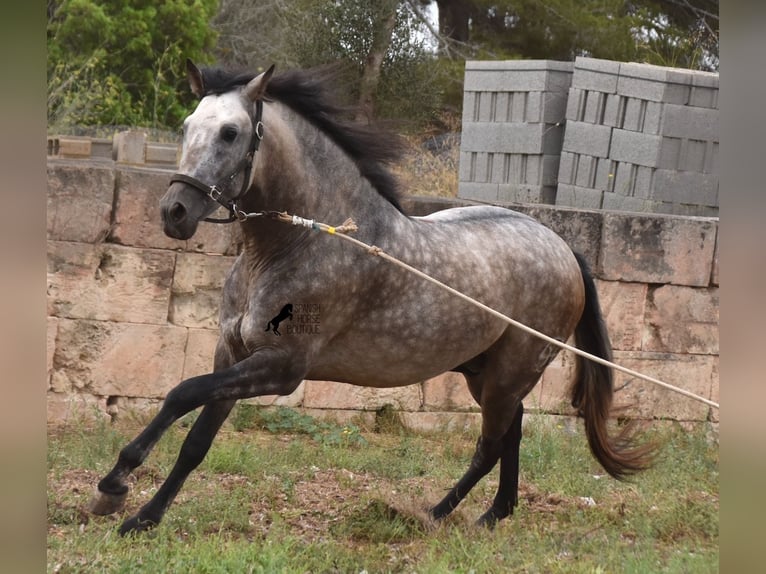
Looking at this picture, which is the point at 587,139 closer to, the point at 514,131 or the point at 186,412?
the point at 514,131

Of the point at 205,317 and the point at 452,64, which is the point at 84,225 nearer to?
the point at 205,317

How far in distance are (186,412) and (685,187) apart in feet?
19.5

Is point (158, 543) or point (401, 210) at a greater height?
point (401, 210)

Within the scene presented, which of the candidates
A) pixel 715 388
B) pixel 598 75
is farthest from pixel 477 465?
pixel 598 75

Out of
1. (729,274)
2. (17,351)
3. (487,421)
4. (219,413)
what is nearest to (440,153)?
(487,421)

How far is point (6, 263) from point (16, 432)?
453mm

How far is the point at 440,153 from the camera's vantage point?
10.2 m

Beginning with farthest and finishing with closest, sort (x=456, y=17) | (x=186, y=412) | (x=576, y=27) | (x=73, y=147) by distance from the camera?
(x=576, y=27)
(x=456, y=17)
(x=73, y=147)
(x=186, y=412)

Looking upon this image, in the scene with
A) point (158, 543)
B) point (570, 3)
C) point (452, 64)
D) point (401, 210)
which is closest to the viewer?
point (158, 543)

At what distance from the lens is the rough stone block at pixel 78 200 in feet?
20.6

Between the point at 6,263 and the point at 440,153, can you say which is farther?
the point at 440,153

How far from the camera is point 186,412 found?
3.96m

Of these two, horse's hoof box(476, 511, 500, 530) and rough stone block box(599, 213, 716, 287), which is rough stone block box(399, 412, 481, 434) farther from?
horse's hoof box(476, 511, 500, 530)

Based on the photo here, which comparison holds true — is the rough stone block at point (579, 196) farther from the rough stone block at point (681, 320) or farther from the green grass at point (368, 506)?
the green grass at point (368, 506)
